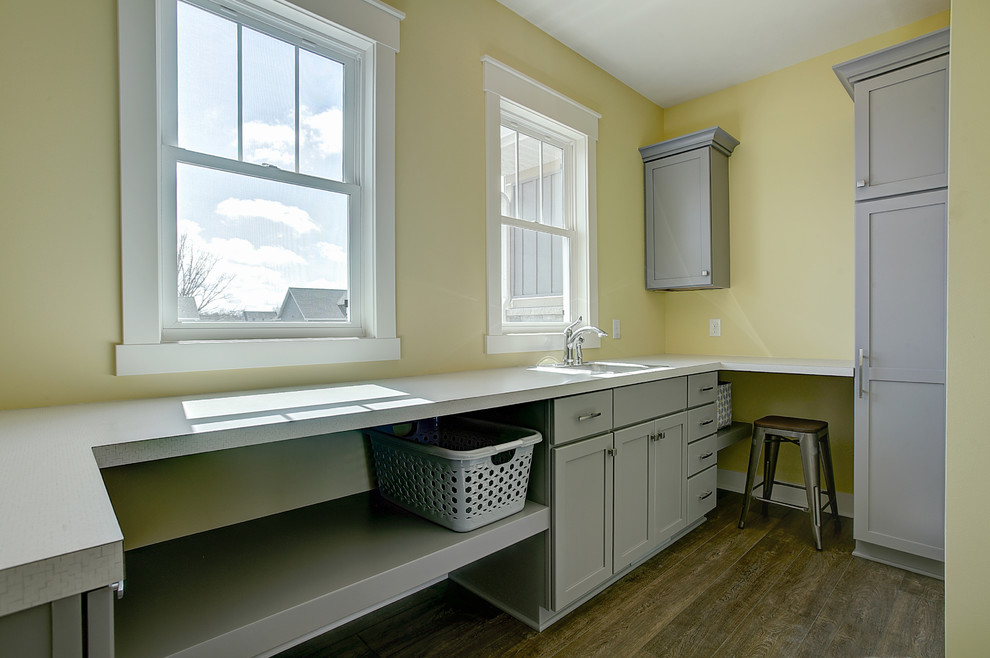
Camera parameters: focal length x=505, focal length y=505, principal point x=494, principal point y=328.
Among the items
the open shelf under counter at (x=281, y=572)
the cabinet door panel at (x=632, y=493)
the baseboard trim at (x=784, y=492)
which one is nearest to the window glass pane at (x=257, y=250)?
the open shelf under counter at (x=281, y=572)

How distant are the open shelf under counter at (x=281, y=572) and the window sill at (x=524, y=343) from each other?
888 mm

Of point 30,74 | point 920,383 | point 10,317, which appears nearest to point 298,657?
point 10,317

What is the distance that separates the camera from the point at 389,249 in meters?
2.08

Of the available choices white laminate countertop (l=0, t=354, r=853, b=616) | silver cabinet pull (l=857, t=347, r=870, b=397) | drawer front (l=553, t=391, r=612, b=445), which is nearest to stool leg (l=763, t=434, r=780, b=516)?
silver cabinet pull (l=857, t=347, r=870, b=397)

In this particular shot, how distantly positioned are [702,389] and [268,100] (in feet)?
7.95

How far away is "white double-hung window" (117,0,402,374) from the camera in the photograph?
1.52 metres

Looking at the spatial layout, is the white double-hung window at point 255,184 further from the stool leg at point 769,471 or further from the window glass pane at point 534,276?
the stool leg at point 769,471

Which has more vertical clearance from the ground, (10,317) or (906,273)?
(906,273)

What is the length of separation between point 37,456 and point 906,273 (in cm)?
303

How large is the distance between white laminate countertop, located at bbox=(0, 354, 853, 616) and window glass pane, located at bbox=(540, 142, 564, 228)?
1.16m

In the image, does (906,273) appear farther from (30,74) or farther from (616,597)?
(30,74)

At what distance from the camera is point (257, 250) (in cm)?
180

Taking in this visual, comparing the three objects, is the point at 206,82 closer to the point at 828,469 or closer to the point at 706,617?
the point at 706,617

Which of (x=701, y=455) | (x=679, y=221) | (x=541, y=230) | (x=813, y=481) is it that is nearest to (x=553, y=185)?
(x=541, y=230)
